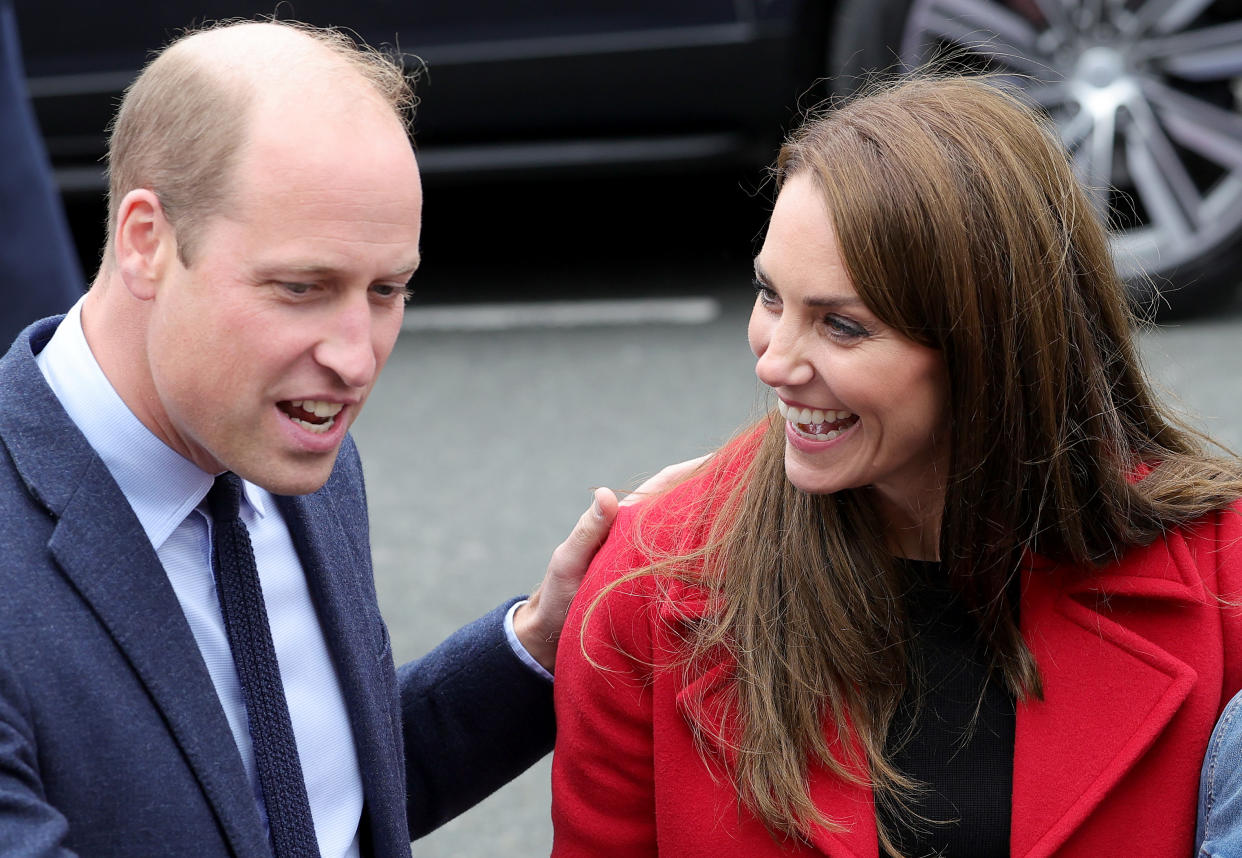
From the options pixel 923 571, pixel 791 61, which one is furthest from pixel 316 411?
pixel 791 61

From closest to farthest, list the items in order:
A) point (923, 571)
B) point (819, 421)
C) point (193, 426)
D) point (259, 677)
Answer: point (193, 426)
point (259, 677)
point (819, 421)
point (923, 571)

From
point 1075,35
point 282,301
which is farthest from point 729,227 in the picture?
point 282,301

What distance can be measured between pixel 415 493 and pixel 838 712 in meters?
2.86

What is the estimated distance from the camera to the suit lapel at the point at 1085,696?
195 cm

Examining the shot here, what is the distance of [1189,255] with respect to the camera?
5.25 metres

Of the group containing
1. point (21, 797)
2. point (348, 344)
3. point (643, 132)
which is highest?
point (348, 344)

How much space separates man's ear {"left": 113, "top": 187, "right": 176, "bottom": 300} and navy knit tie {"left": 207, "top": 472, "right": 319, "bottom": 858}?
0.25 metres

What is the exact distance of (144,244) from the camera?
1.60 metres

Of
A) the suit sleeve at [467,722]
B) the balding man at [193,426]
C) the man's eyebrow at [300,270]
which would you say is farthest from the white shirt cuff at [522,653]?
the man's eyebrow at [300,270]

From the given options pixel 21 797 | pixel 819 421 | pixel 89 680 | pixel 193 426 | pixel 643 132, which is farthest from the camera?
pixel 643 132

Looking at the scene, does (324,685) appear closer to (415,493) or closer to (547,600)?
(547,600)

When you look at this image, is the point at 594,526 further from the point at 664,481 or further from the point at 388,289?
the point at 388,289

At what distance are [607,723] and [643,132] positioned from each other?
3.84 m

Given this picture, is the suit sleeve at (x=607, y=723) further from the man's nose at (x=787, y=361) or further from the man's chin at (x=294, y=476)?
the man's chin at (x=294, y=476)
